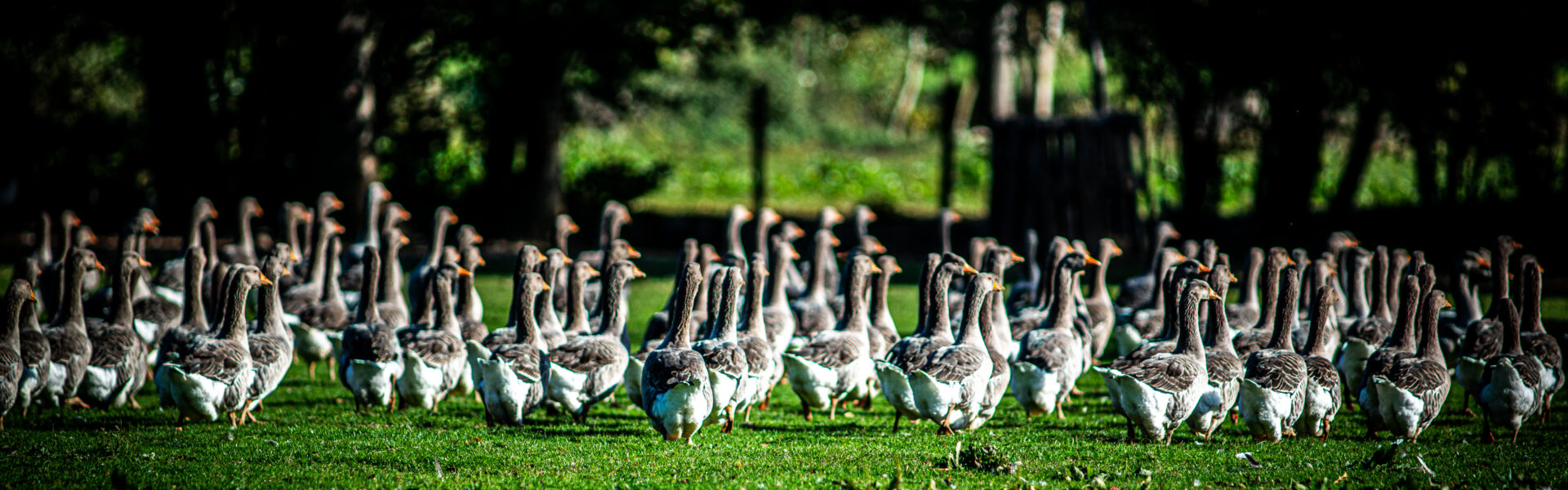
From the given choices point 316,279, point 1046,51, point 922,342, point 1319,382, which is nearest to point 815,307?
→ point 922,342

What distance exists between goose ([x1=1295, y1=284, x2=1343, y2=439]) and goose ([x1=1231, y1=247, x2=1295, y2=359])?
51 cm

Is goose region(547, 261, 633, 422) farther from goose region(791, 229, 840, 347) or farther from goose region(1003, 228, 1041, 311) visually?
goose region(1003, 228, 1041, 311)

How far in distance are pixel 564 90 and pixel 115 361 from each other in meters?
16.3

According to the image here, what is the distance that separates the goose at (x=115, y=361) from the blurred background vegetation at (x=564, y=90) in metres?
10.6

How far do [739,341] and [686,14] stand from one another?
1552 centimetres

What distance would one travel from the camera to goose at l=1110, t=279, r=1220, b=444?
9570 mm

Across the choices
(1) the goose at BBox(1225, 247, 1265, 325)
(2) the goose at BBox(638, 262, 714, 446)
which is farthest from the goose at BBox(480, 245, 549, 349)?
(1) the goose at BBox(1225, 247, 1265, 325)

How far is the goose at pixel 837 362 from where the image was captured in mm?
11055

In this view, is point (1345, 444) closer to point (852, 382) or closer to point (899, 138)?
point (852, 382)

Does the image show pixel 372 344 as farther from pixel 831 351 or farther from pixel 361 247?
pixel 361 247

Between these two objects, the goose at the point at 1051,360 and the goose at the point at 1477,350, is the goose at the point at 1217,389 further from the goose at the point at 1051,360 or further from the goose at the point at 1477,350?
the goose at the point at 1477,350

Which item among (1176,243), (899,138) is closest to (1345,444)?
(1176,243)

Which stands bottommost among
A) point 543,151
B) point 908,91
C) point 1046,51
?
point 543,151

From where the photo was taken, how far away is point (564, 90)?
26.7m
